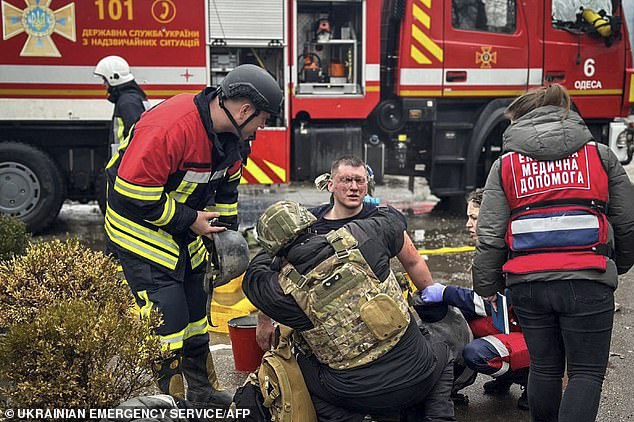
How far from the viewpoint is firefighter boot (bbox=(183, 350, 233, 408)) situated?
4.11m

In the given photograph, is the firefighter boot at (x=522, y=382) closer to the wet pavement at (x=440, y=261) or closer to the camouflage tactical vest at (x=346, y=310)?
→ the wet pavement at (x=440, y=261)

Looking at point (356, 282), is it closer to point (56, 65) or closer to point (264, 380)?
point (264, 380)

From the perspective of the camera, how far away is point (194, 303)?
4.15 meters

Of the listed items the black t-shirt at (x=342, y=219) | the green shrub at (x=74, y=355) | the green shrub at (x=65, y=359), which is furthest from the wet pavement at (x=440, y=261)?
the green shrub at (x=65, y=359)

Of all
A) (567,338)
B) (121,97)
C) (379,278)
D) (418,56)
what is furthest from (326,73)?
(567,338)

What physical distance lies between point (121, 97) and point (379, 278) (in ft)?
12.1

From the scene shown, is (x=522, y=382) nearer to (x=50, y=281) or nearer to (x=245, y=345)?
(x=245, y=345)

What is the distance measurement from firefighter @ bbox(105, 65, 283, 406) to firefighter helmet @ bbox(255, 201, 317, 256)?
568 millimetres

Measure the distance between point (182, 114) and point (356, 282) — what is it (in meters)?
1.20

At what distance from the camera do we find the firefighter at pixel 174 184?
3.67 metres

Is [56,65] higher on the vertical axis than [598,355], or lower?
higher

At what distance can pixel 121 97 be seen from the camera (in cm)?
640

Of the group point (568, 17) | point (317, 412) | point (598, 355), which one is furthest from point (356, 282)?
point (568, 17)

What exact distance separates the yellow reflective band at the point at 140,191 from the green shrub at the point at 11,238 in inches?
72.7
